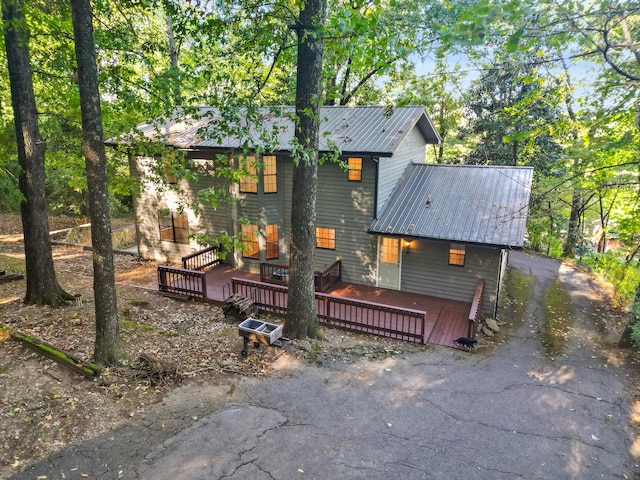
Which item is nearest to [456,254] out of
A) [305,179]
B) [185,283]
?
[305,179]

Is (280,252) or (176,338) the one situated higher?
(280,252)

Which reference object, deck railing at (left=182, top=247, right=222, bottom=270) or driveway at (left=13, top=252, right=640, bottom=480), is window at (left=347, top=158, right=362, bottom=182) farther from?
driveway at (left=13, top=252, right=640, bottom=480)

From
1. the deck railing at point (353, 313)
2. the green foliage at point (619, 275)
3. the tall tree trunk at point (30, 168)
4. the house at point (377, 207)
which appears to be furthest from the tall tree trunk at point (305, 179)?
the green foliage at point (619, 275)

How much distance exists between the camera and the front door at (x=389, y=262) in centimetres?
1377

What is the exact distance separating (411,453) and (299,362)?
331 centimetres

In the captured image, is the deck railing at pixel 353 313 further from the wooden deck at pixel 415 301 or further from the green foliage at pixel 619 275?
the green foliage at pixel 619 275

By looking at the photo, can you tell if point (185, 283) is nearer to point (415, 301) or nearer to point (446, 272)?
point (415, 301)

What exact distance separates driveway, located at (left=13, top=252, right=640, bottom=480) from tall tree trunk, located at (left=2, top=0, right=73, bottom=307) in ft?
19.1

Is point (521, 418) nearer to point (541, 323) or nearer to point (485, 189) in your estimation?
point (541, 323)

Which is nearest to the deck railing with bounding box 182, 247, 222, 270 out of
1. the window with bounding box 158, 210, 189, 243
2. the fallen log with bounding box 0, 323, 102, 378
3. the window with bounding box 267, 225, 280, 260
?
the window with bounding box 158, 210, 189, 243

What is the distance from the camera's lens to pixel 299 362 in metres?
8.58

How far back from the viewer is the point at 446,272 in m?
13.1

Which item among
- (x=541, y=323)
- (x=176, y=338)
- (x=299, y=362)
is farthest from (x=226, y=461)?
(x=541, y=323)

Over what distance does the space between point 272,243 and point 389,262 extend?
4595 millimetres
